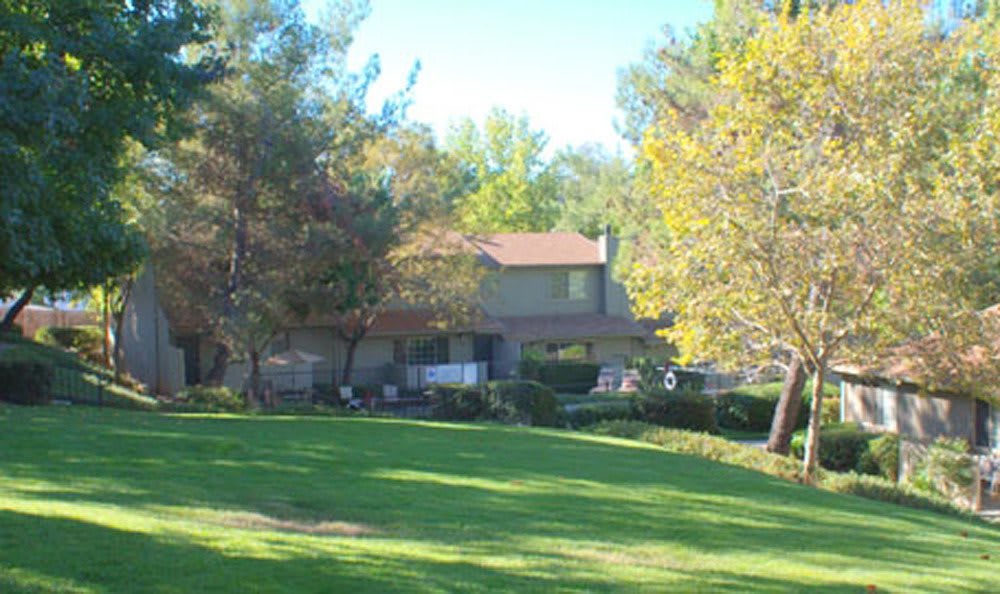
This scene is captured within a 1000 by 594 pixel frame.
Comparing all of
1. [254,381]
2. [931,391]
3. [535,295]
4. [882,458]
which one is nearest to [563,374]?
[535,295]

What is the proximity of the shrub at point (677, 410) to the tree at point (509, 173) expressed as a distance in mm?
45861

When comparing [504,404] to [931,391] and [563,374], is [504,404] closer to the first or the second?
[931,391]

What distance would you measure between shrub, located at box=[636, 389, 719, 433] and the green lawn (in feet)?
38.3

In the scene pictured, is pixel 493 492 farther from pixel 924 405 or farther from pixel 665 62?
pixel 665 62

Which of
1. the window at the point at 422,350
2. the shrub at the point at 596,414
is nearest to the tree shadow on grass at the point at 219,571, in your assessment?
the shrub at the point at 596,414

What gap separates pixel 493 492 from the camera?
1295 cm

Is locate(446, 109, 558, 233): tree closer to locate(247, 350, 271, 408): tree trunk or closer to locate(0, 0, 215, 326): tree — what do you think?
locate(247, 350, 271, 408): tree trunk

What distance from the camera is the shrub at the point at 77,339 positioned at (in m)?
42.2

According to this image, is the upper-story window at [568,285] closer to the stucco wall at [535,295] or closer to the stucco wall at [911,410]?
the stucco wall at [535,295]

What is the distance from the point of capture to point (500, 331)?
1734 inches

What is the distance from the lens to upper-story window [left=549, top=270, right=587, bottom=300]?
157 feet

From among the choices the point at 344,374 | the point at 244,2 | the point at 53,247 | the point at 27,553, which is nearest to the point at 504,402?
the point at 344,374

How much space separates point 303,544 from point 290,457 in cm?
670

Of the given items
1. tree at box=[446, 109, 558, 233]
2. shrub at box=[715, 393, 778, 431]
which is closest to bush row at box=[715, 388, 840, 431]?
shrub at box=[715, 393, 778, 431]
